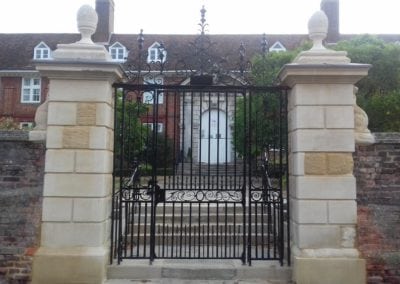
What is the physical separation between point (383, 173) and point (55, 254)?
14.6 ft

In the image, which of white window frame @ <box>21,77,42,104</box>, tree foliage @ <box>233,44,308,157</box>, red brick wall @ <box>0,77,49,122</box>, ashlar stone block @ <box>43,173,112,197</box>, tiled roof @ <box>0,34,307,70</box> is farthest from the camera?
tiled roof @ <box>0,34,307,70</box>

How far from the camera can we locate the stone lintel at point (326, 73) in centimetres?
556

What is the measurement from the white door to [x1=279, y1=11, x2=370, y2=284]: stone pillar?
108 cm

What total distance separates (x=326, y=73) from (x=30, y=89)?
1049 inches

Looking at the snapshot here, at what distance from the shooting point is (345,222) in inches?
220

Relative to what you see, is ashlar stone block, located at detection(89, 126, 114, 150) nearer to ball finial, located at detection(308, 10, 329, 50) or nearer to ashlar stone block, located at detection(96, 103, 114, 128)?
ashlar stone block, located at detection(96, 103, 114, 128)

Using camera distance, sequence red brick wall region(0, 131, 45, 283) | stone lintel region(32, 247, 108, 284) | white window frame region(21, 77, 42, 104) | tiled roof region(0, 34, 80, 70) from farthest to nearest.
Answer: tiled roof region(0, 34, 80, 70) < white window frame region(21, 77, 42, 104) < red brick wall region(0, 131, 45, 283) < stone lintel region(32, 247, 108, 284)

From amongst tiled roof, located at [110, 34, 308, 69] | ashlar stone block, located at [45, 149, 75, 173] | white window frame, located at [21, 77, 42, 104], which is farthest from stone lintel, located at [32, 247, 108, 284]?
white window frame, located at [21, 77, 42, 104]

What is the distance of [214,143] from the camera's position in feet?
37.9

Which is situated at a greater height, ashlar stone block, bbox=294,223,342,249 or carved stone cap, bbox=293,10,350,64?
carved stone cap, bbox=293,10,350,64

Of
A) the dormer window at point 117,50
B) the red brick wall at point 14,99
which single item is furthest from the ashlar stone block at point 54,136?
the red brick wall at point 14,99

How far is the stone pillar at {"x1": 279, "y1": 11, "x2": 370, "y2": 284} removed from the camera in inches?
216

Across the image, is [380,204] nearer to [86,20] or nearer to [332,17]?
[86,20]

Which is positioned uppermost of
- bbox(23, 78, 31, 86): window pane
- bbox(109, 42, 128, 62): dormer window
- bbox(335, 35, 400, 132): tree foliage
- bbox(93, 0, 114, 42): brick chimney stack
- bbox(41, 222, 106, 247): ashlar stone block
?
bbox(93, 0, 114, 42): brick chimney stack
